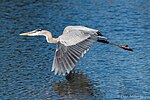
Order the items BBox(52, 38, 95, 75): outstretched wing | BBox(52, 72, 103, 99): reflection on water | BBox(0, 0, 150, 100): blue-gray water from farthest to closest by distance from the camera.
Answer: BBox(0, 0, 150, 100): blue-gray water < BBox(52, 72, 103, 99): reflection on water < BBox(52, 38, 95, 75): outstretched wing

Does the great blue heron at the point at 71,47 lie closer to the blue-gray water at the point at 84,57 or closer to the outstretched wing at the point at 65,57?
the outstretched wing at the point at 65,57

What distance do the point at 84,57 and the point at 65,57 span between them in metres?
2.59

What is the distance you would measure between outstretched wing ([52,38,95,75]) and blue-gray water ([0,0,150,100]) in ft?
2.37

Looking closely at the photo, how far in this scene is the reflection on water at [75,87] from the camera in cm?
848

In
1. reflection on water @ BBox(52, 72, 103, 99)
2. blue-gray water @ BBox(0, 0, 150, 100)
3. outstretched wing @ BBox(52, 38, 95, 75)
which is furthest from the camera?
blue-gray water @ BBox(0, 0, 150, 100)

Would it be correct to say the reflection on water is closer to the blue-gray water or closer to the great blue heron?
the blue-gray water

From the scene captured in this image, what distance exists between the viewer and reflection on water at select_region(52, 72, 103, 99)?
8.48 m

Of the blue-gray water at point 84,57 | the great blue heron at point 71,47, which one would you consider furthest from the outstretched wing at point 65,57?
→ the blue-gray water at point 84,57

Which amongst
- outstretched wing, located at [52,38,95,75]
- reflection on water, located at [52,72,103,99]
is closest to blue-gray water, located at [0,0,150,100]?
reflection on water, located at [52,72,103,99]

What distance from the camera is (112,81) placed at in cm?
900

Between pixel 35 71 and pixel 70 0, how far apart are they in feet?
20.4

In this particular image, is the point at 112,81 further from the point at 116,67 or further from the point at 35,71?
the point at 35,71

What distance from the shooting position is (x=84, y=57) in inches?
414

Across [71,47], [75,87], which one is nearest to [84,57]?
[75,87]
